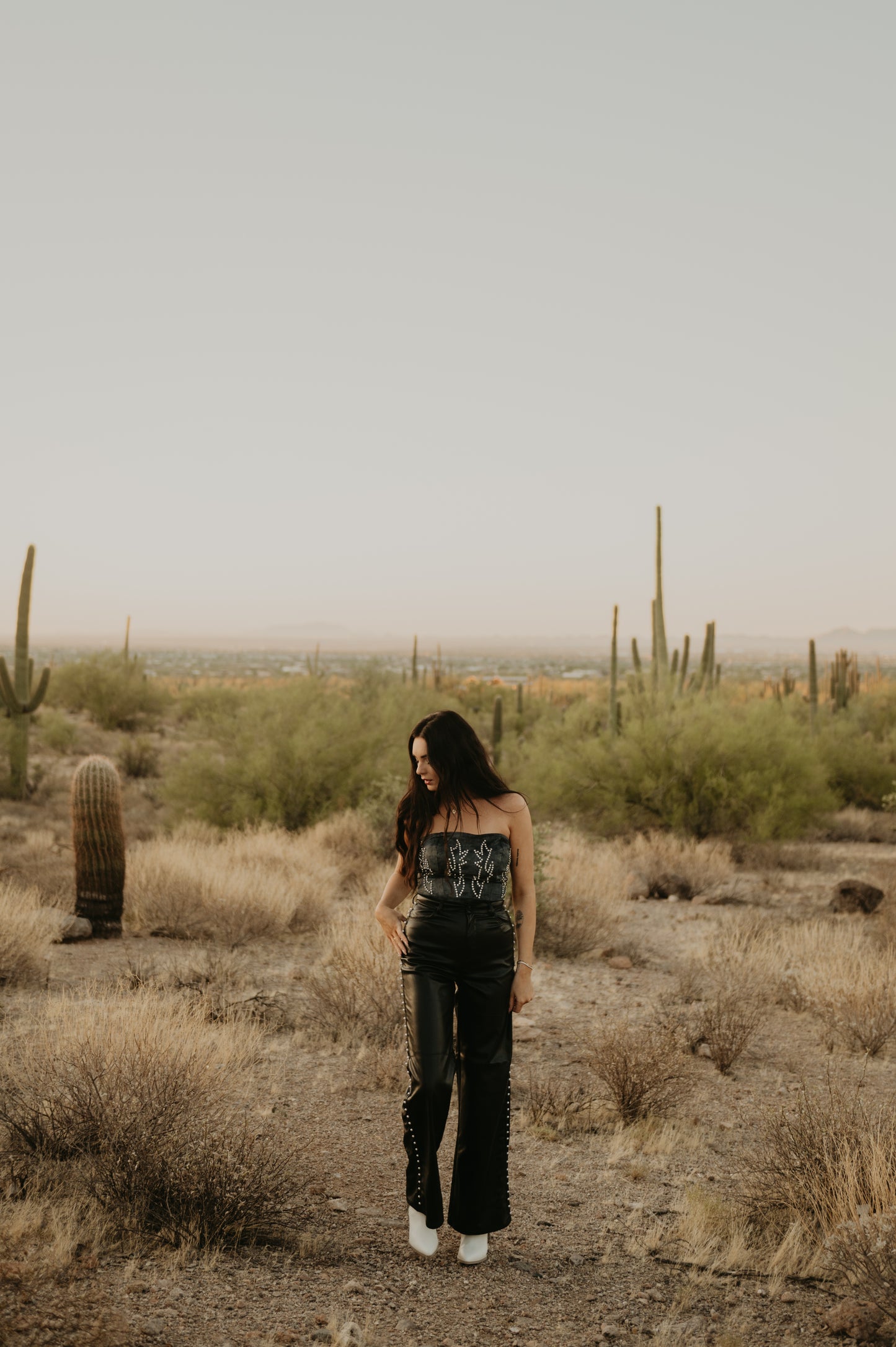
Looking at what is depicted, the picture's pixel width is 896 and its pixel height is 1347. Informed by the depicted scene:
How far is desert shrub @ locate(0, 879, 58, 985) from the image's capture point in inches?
334

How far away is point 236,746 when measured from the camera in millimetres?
17406

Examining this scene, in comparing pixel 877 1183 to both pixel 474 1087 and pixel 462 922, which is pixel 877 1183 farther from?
pixel 462 922

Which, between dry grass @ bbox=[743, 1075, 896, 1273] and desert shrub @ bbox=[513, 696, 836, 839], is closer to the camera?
dry grass @ bbox=[743, 1075, 896, 1273]

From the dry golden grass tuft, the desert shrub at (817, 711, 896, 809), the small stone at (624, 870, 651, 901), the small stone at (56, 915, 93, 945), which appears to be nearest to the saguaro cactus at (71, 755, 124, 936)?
the small stone at (56, 915, 93, 945)

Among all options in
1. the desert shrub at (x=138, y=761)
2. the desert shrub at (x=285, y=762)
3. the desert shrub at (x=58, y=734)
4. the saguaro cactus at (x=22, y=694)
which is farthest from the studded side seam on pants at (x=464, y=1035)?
the desert shrub at (x=58, y=734)

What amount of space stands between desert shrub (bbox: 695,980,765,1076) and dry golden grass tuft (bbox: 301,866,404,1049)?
7.20ft

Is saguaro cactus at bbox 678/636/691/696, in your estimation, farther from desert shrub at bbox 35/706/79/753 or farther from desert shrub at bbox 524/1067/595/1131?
desert shrub at bbox 35/706/79/753

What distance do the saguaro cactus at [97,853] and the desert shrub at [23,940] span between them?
0.43 metres

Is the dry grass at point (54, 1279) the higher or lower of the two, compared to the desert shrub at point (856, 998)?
higher

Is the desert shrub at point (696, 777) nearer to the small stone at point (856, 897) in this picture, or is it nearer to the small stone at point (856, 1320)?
the small stone at point (856, 897)

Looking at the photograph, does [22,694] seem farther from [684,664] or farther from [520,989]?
[520,989]

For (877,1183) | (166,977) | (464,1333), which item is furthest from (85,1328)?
(166,977)

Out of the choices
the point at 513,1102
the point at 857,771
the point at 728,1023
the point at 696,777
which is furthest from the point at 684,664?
the point at 513,1102

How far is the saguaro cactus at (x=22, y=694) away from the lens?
20.0 meters
